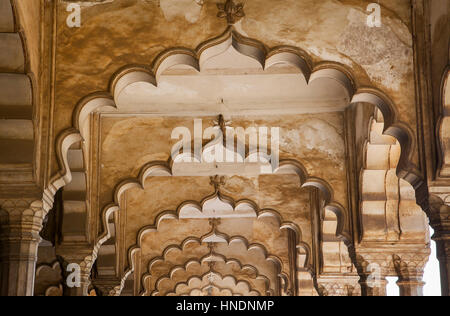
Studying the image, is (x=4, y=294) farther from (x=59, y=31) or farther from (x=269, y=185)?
(x=269, y=185)

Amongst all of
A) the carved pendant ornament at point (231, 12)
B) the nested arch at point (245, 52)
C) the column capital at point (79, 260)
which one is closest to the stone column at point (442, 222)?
the nested arch at point (245, 52)

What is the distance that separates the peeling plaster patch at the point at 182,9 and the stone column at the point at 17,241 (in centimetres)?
245

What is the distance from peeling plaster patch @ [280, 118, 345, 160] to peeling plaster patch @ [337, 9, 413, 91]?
3.47 metres

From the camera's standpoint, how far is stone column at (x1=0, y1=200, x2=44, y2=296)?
8.06 meters

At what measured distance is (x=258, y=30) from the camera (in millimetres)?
8469

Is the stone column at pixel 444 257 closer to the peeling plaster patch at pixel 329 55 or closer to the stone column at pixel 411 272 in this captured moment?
the peeling plaster patch at pixel 329 55

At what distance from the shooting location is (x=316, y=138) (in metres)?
12.0

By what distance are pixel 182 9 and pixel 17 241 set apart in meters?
3.03

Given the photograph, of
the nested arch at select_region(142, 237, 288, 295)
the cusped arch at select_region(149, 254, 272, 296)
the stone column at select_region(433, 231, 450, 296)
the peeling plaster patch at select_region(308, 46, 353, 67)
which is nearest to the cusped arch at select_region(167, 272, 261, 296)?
the cusped arch at select_region(149, 254, 272, 296)

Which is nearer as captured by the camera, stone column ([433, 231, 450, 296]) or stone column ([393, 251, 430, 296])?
stone column ([433, 231, 450, 296])

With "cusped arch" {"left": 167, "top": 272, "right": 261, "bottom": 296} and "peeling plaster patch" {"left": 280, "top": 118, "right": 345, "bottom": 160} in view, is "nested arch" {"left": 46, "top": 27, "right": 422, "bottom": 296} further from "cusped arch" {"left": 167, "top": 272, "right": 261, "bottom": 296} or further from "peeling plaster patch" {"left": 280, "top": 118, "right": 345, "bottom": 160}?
"cusped arch" {"left": 167, "top": 272, "right": 261, "bottom": 296}
